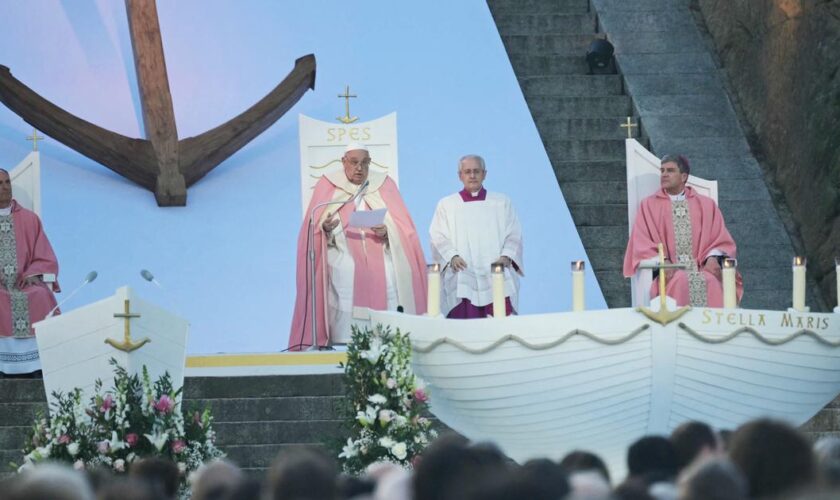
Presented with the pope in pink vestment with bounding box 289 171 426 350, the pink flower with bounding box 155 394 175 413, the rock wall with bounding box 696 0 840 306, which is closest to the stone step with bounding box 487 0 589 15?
the rock wall with bounding box 696 0 840 306

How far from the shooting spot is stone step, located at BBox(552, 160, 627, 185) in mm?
14742

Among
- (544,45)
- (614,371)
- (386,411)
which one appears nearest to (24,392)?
(386,411)

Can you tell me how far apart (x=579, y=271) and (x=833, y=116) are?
645 cm

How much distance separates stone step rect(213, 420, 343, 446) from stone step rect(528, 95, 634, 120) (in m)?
6.27

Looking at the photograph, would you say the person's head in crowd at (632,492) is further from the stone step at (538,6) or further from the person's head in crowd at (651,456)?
the stone step at (538,6)

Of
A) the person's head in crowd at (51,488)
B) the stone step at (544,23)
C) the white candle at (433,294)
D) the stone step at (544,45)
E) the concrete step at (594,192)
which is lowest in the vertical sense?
the person's head in crowd at (51,488)

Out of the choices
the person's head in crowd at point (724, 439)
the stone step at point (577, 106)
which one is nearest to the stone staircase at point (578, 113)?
the stone step at point (577, 106)

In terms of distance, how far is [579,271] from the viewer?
755 cm

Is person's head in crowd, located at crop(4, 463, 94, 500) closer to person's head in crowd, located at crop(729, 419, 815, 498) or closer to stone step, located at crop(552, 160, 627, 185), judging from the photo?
person's head in crowd, located at crop(729, 419, 815, 498)

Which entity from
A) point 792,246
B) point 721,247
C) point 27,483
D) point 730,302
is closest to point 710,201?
point 721,247

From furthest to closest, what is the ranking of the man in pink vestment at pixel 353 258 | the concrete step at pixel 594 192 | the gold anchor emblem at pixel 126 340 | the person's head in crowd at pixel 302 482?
the concrete step at pixel 594 192
the man in pink vestment at pixel 353 258
the gold anchor emblem at pixel 126 340
the person's head in crowd at pixel 302 482

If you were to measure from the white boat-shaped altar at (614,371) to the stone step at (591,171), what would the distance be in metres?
7.18

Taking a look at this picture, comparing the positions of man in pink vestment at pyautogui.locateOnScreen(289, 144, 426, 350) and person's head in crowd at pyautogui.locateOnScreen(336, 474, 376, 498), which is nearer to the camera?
person's head in crowd at pyautogui.locateOnScreen(336, 474, 376, 498)

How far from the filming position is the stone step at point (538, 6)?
53.9ft
